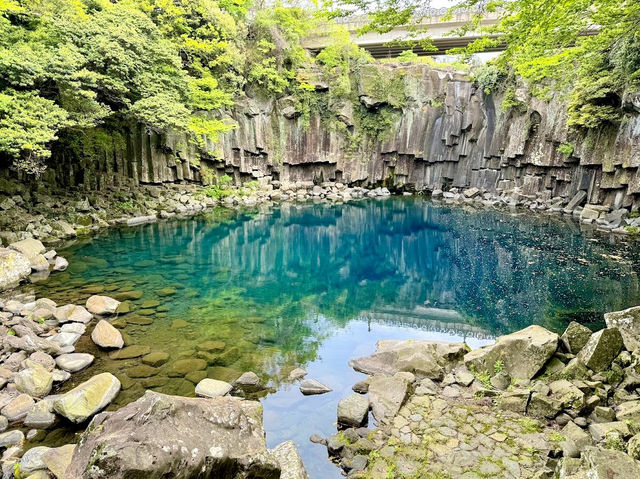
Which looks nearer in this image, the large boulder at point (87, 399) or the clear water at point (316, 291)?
the large boulder at point (87, 399)

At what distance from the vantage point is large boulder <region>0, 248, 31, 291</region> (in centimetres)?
1031

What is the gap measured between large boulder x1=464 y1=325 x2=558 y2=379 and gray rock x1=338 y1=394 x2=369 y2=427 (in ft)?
6.90

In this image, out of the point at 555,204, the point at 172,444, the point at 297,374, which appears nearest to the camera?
the point at 172,444

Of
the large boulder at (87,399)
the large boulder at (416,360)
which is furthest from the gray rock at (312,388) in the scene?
the large boulder at (87,399)

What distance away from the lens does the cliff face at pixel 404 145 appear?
2377cm

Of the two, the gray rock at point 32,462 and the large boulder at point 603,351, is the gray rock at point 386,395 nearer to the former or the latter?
the large boulder at point 603,351

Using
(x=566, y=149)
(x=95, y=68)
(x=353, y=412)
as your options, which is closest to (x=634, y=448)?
(x=353, y=412)

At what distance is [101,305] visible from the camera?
8852 millimetres

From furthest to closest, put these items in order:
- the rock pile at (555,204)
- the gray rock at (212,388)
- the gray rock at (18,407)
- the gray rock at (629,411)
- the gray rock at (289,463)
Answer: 1. the rock pile at (555,204)
2. the gray rock at (212,388)
3. the gray rock at (18,407)
4. the gray rock at (629,411)
5. the gray rock at (289,463)

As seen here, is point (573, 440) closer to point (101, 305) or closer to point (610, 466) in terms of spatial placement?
point (610, 466)

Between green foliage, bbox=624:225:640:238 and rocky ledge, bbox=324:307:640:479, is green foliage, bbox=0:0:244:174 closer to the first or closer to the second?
rocky ledge, bbox=324:307:640:479

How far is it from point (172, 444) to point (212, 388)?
129 inches

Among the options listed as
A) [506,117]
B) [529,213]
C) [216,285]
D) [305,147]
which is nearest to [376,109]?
[305,147]

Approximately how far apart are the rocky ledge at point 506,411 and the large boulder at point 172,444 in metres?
1.68
